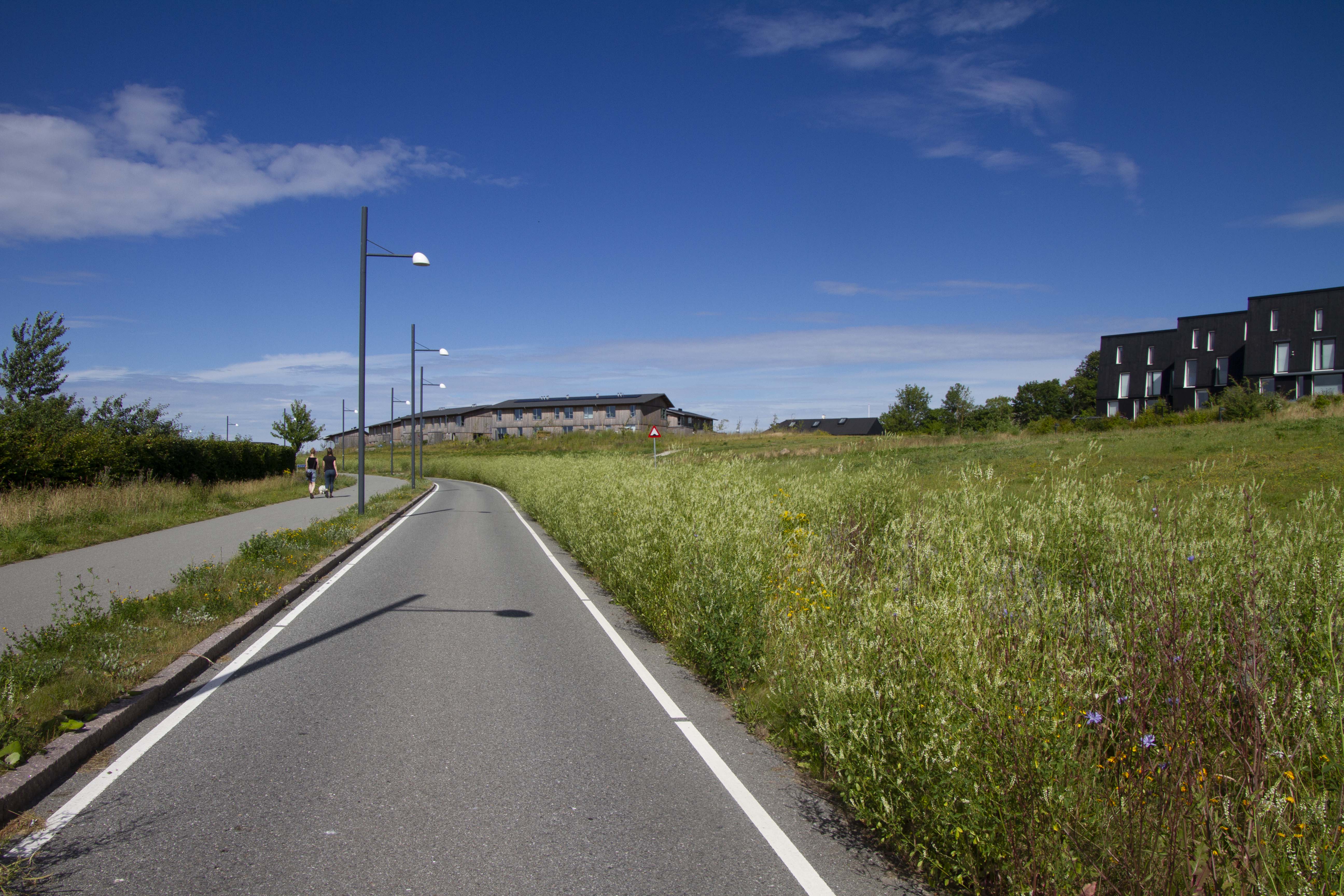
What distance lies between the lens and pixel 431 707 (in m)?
5.62

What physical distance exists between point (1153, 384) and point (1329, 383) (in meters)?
14.7

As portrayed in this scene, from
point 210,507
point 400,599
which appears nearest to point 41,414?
point 210,507

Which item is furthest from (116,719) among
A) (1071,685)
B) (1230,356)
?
(1230,356)

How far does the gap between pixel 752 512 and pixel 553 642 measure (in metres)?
2.51

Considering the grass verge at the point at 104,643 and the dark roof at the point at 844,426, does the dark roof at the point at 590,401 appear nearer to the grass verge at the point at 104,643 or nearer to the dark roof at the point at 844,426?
the dark roof at the point at 844,426

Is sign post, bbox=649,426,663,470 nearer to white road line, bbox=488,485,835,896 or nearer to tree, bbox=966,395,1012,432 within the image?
white road line, bbox=488,485,835,896

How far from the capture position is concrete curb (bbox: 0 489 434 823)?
3.93m

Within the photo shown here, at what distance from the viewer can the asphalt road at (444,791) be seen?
3324 mm

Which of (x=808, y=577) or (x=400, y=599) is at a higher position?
(x=808, y=577)

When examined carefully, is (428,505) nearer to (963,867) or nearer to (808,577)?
(808,577)

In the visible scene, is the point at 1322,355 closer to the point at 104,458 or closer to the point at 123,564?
the point at 123,564

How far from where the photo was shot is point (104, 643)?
6.31m

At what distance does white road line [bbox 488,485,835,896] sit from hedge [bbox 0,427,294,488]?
17862 mm

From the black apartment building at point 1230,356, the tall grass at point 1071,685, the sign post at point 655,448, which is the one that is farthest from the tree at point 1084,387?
the tall grass at point 1071,685
